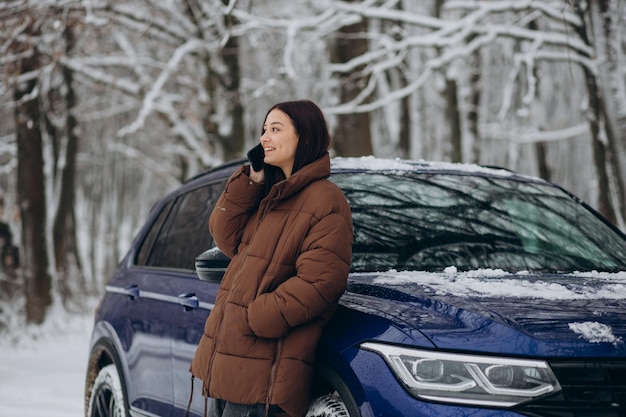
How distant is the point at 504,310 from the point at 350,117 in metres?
11.8

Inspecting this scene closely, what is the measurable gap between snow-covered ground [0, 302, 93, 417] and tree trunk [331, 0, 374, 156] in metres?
4.71

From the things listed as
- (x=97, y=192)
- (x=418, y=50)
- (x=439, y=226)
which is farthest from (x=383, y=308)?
(x=97, y=192)

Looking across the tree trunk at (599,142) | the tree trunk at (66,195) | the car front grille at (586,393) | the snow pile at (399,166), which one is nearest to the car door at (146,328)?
the snow pile at (399,166)

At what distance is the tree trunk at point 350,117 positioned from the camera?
14477 mm

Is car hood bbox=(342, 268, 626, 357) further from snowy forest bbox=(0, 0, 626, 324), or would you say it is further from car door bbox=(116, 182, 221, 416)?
snowy forest bbox=(0, 0, 626, 324)

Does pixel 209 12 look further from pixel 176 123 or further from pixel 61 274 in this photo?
pixel 61 274

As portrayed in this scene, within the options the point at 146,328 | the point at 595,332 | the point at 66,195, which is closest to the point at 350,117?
the point at 66,195

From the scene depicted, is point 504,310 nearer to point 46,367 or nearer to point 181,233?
point 181,233

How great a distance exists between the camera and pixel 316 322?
332 centimetres

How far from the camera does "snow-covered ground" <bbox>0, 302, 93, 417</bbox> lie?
821cm

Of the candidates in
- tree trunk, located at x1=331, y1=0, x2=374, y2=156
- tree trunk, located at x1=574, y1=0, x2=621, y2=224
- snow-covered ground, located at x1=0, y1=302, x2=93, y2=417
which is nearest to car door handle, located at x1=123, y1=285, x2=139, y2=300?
snow-covered ground, located at x1=0, y1=302, x2=93, y2=417

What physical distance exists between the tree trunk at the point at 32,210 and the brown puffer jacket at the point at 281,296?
13.7m

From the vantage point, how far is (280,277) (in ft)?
11.1

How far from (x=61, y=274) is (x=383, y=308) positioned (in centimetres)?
1758
